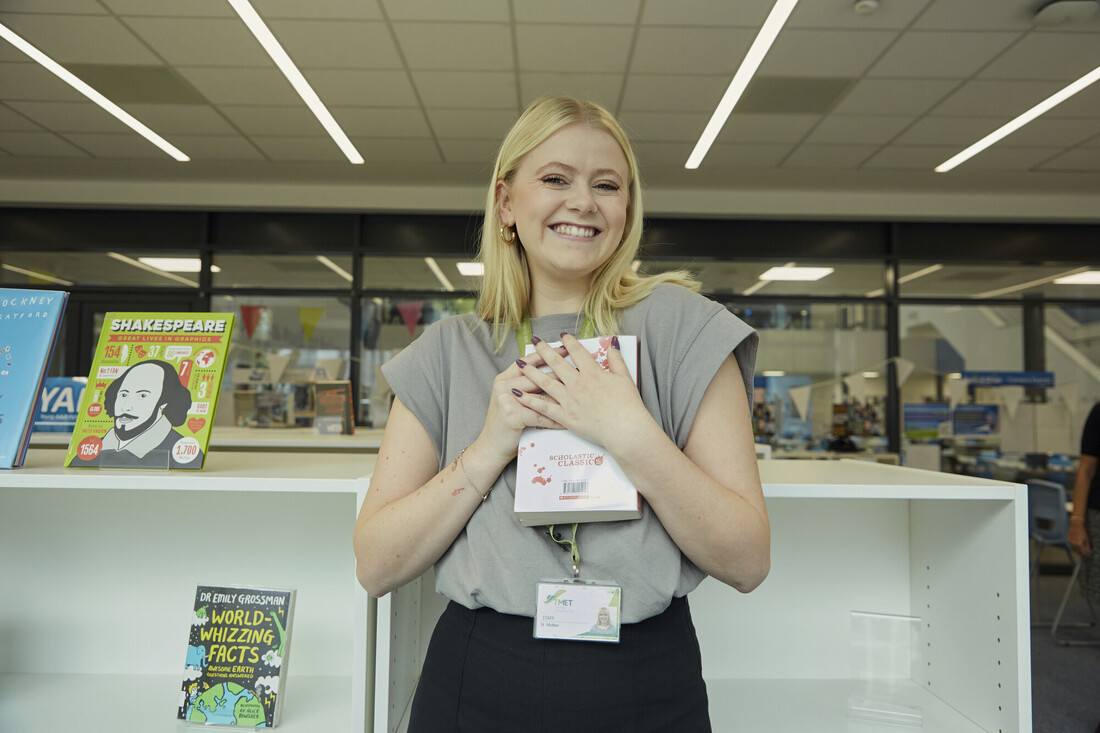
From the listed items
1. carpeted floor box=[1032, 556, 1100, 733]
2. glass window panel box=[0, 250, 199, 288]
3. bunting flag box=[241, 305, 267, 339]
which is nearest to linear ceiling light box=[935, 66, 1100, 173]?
carpeted floor box=[1032, 556, 1100, 733]

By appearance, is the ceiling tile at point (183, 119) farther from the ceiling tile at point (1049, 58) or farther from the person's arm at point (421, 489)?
the ceiling tile at point (1049, 58)

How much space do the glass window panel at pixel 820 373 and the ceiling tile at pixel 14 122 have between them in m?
5.42

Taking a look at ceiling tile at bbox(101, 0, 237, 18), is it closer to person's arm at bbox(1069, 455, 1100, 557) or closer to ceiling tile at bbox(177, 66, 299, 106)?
ceiling tile at bbox(177, 66, 299, 106)

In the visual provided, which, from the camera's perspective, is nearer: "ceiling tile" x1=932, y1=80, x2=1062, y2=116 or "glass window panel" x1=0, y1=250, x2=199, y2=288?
"ceiling tile" x1=932, y1=80, x2=1062, y2=116

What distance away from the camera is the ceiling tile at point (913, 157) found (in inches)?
208

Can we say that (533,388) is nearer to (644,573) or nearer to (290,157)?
(644,573)

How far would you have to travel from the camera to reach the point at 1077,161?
548 centimetres

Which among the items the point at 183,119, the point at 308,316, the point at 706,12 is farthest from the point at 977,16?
the point at 308,316

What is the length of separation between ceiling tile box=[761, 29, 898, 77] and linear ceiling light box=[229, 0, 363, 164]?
268cm

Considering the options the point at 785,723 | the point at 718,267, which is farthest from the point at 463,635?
the point at 718,267

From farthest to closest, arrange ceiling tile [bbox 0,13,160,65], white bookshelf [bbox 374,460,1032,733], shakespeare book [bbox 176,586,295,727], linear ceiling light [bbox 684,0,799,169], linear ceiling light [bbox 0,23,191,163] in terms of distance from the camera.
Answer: linear ceiling light [bbox 0,23,191,163], ceiling tile [bbox 0,13,160,65], linear ceiling light [bbox 684,0,799,169], shakespeare book [bbox 176,586,295,727], white bookshelf [bbox 374,460,1032,733]

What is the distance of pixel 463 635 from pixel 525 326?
1.36 feet

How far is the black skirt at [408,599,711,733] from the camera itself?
86 cm

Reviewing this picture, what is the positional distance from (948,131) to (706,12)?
2354mm
